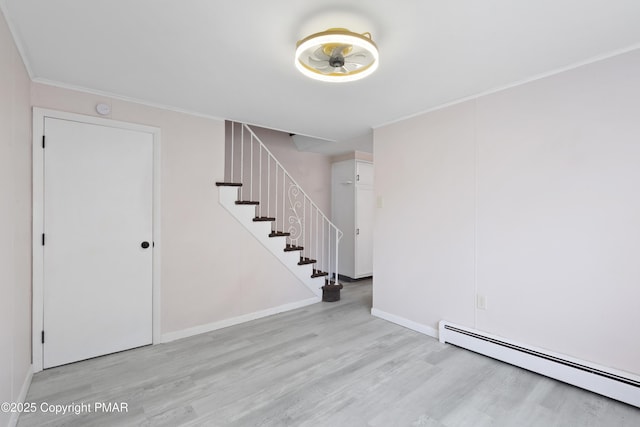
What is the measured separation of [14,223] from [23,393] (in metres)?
1.19

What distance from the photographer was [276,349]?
2742mm

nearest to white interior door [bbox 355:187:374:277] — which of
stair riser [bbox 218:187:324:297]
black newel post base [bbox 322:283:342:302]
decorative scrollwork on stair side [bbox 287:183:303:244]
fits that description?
decorative scrollwork on stair side [bbox 287:183:303:244]

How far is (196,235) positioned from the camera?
312 cm

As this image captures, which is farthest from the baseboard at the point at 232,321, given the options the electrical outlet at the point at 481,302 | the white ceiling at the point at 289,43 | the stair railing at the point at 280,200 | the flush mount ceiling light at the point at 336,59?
the flush mount ceiling light at the point at 336,59

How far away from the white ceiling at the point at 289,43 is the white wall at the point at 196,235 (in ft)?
1.08

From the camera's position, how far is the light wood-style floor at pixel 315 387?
1.81m

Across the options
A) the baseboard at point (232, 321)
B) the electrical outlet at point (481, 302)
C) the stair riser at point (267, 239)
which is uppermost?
the stair riser at point (267, 239)

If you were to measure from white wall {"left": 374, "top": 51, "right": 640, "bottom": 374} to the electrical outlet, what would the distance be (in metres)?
0.05

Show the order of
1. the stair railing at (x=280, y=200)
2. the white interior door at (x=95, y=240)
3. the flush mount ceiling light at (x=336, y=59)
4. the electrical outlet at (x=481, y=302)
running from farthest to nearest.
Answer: the stair railing at (x=280, y=200)
the electrical outlet at (x=481, y=302)
the white interior door at (x=95, y=240)
the flush mount ceiling light at (x=336, y=59)

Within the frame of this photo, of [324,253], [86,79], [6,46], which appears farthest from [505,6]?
[324,253]

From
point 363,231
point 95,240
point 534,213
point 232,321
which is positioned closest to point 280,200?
point 363,231

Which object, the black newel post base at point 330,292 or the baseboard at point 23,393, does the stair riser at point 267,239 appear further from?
the baseboard at point 23,393

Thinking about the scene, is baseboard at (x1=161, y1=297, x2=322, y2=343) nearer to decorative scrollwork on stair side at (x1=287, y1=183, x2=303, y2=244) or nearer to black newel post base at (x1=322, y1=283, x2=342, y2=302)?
black newel post base at (x1=322, y1=283, x2=342, y2=302)

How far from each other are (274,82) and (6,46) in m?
1.61
